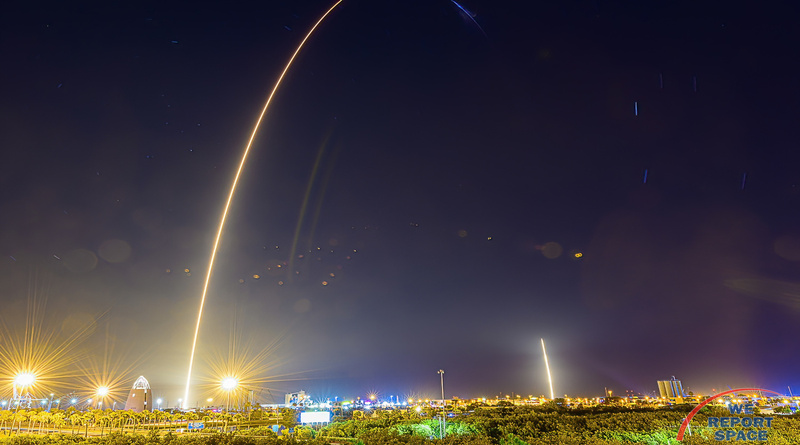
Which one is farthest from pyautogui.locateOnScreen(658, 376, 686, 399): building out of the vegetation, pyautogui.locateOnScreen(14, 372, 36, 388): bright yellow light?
pyautogui.locateOnScreen(14, 372, 36, 388): bright yellow light

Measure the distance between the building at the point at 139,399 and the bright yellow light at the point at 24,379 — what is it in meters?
21.5

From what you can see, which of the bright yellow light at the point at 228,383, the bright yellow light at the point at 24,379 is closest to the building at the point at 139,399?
the bright yellow light at the point at 228,383

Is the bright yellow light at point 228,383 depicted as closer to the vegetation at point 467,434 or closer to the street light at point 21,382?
the street light at point 21,382

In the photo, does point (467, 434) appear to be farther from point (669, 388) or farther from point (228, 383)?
point (669, 388)

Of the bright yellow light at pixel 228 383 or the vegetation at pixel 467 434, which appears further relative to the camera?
the bright yellow light at pixel 228 383

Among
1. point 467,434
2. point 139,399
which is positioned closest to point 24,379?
point 139,399

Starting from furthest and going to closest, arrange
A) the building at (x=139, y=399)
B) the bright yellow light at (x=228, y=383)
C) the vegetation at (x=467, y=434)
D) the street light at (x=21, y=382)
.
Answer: the bright yellow light at (x=228, y=383) < the street light at (x=21, y=382) < the building at (x=139, y=399) < the vegetation at (x=467, y=434)

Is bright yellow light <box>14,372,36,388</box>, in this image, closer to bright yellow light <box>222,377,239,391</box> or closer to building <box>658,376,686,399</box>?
bright yellow light <box>222,377,239,391</box>

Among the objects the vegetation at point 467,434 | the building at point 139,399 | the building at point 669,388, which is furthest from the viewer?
the building at point 669,388

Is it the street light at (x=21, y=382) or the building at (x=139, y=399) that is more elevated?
the street light at (x=21, y=382)

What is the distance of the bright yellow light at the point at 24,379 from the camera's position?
58312 millimetres

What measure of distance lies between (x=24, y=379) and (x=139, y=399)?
24.4m

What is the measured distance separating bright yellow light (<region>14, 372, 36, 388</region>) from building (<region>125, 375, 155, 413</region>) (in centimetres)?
2148

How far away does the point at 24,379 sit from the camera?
193 ft
